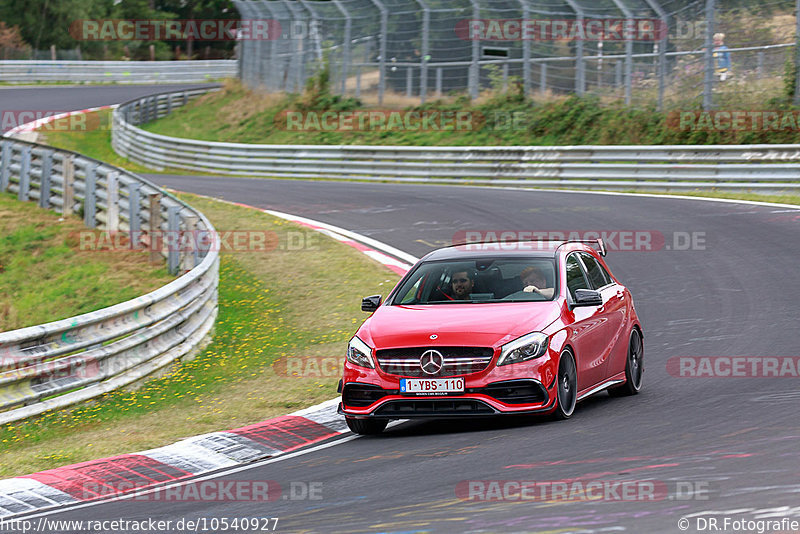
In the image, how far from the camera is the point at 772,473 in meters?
6.36

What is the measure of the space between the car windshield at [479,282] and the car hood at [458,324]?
25 centimetres

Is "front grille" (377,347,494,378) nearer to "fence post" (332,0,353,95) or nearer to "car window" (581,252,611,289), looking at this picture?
"car window" (581,252,611,289)

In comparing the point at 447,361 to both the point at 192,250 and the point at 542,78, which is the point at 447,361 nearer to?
the point at 192,250

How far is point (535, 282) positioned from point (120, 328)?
436 centimetres

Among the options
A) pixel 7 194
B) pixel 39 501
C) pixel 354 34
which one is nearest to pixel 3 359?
pixel 39 501

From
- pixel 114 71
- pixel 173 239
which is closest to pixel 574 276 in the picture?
pixel 173 239

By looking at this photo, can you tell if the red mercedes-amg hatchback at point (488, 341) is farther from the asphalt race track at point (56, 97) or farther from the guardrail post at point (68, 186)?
the asphalt race track at point (56, 97)

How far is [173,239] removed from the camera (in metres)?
16.1

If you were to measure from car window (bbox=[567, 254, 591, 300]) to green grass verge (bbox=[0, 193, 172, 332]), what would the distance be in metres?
7.66

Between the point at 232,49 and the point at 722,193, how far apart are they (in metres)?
70.8

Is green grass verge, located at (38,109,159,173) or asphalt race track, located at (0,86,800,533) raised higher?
asphalt race track, located at (0,86,800,533)

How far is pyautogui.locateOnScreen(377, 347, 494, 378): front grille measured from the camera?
27.4ft

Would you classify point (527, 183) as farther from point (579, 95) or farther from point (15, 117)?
point (15, 117)

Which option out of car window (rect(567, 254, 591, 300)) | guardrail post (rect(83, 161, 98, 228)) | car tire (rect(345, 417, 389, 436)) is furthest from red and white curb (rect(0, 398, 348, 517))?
guardrail post (rect(83, 161, 98, 228))
